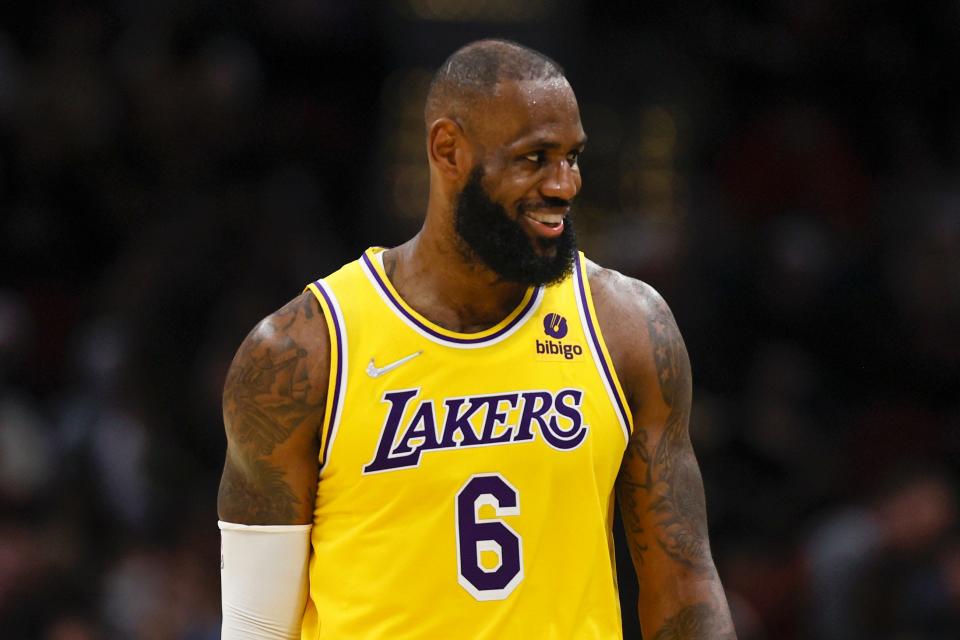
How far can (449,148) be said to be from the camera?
150 inches

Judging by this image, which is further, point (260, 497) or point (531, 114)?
point (260, 497)

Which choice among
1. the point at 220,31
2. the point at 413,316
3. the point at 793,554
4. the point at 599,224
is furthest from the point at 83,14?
the point at 413,316

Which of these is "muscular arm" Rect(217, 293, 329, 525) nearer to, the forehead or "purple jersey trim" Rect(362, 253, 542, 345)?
"purple jersey trim" Rect(362, 253, 542, 345)

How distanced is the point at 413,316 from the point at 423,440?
31cm

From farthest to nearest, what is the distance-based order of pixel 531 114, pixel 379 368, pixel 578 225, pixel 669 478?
pixel 578 225, pixel 669 478, pixel 379 368, pixel 531 114

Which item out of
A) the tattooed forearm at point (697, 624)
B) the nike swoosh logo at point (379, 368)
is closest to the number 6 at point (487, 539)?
the nike swoosh logo at point (379, 368)

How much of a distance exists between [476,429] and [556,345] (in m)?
0.29

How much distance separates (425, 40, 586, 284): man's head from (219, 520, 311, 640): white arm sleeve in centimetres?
82

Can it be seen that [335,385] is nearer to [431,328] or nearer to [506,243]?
[431,328]

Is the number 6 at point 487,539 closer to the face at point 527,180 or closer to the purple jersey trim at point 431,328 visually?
the purple jersey trim at point 431,328

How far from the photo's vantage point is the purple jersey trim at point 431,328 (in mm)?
3840

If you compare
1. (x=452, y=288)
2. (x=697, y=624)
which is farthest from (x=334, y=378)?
(x=697, y=624)

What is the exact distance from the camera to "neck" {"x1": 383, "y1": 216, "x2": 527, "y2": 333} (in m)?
3.88

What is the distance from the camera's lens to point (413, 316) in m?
3.86
